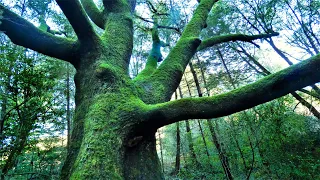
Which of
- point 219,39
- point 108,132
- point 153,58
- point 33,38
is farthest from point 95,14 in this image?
point 108,132

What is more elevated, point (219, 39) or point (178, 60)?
point (219, 39)

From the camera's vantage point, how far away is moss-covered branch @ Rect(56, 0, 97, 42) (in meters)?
2.13

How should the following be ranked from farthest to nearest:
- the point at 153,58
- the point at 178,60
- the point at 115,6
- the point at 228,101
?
the point at 153,58
the point at 115,6
the point at 178,60
the point at 228,101

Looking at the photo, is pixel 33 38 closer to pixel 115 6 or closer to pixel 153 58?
pixel 115 6

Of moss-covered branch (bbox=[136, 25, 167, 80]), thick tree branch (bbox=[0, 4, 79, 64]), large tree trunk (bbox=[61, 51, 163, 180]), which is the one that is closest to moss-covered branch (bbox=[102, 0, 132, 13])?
moss-covered branch (bbox=[136, 25, 167, 80])

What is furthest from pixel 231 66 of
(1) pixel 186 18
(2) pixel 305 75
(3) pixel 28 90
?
(3) pixel 28 90

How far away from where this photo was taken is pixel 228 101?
223cm

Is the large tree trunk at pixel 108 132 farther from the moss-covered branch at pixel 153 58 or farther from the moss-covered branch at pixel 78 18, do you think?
the moss-covered branch at pixel 153 58

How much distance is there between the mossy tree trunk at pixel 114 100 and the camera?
6.37 ft

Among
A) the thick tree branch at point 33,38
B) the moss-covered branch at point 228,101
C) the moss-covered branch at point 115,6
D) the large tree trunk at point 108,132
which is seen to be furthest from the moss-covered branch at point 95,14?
the moss-covered branch at point 228,101

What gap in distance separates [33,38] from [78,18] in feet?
2.24

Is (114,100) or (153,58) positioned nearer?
Result: (114,100)

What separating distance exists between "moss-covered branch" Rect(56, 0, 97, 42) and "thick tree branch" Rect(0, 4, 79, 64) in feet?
0.88

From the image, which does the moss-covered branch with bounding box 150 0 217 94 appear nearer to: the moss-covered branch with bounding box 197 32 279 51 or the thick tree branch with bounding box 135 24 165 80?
the moss-covered branch with bounding box 197 32 279 51
